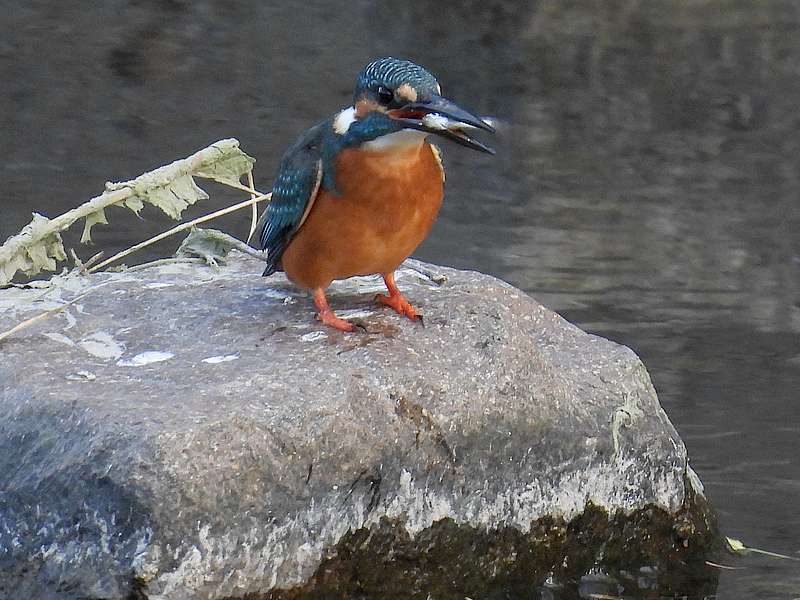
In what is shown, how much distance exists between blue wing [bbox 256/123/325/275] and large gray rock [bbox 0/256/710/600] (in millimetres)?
276

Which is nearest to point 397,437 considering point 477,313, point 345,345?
point 345,345

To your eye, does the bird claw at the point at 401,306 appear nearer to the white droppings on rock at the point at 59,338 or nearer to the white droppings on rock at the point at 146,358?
the white droppings on rock at the point at 146,358

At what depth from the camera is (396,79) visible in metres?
4.66

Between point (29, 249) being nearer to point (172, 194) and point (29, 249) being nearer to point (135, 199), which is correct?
point (135, 199)

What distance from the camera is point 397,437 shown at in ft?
15.7

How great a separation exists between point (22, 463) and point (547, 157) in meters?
8.40

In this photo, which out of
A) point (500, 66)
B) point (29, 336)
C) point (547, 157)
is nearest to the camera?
point (29, 336)

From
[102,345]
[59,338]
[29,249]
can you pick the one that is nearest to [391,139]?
[102,345]

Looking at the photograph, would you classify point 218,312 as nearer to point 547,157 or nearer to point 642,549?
point 642,549

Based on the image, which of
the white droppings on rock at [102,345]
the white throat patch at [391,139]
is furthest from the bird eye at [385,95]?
the white droppings on rock at [102,345]

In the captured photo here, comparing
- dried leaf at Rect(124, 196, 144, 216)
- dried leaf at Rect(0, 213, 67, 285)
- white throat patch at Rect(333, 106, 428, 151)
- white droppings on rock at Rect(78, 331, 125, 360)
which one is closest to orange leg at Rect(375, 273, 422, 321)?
white throat patch at Rect(333, 106, 428, 151)

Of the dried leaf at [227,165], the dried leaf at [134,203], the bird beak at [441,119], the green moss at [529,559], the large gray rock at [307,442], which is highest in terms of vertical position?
the bird beak at [441,119]

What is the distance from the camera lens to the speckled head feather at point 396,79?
4660mm

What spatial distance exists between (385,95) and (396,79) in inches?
3.2
